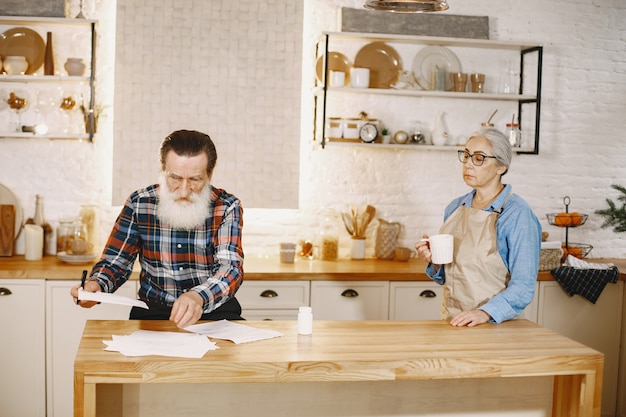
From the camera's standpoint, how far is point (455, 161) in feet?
18.4

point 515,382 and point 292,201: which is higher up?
point 292,201

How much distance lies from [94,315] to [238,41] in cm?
202

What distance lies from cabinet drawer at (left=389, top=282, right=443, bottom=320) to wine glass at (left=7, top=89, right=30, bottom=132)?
2612mm

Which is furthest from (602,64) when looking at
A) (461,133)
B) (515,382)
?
(515,382)

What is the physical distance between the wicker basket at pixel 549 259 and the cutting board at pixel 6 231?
11.2ft

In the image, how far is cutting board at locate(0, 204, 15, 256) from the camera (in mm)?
4883

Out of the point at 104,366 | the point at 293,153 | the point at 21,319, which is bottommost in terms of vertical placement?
the point at 21,319

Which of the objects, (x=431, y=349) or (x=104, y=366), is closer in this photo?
(x=104, y=366)

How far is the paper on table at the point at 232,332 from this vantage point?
284 cm

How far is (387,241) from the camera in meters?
5.32

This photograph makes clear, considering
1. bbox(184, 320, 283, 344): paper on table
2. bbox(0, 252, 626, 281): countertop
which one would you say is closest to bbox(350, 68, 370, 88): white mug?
bbox(0, 252, 626, 281): countertop

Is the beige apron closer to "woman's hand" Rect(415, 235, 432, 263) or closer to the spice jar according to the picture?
"woman's hand" Rect(415, 235, 432, 263)

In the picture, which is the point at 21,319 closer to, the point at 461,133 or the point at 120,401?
the point at 120,401

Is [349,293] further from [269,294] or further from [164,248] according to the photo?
[164,248]
